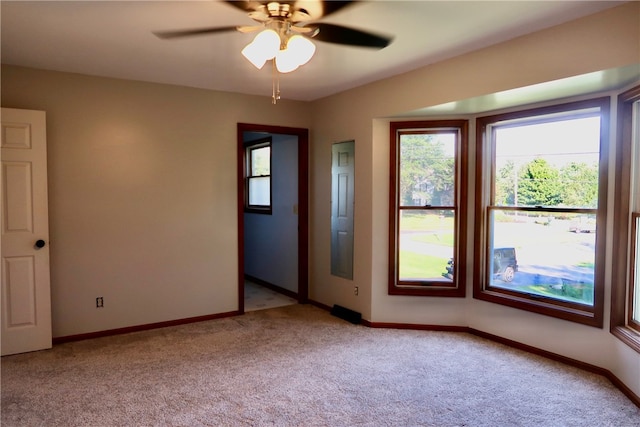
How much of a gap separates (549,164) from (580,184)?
306 mm

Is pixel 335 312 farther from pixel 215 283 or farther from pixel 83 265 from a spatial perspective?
pixel 83 265

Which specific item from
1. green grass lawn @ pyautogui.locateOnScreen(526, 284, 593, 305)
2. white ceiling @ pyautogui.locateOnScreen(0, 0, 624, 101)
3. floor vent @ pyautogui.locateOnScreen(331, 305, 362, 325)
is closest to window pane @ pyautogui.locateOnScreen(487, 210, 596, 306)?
green grass lawn @ pyautogui.locateOnScreen(526, 284, 593, 305)

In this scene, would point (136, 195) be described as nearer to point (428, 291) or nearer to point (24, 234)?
point (24, 234)

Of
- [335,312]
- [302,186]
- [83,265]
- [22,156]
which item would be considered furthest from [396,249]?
[22,156]

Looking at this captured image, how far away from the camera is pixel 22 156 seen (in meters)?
3.53

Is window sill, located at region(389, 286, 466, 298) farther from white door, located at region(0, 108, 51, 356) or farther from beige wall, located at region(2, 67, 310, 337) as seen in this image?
white door, located at region(0, 108, 51, 356)

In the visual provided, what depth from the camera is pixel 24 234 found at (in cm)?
357

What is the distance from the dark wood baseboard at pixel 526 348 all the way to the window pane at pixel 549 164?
1.25 meters

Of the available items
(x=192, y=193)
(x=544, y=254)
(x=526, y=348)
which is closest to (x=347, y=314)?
(x=526, y=348)

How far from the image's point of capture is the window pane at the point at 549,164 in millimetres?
3258

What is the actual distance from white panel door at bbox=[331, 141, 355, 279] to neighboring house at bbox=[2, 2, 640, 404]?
112 mm

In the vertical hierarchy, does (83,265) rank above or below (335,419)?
above

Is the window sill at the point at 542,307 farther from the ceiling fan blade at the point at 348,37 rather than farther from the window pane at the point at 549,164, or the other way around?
the ceiling fan blade at the point at 348,37

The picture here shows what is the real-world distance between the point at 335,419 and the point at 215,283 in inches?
98.8
